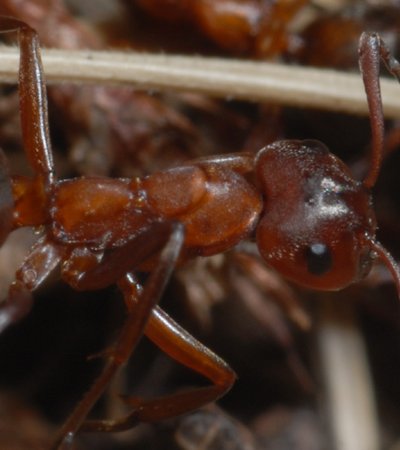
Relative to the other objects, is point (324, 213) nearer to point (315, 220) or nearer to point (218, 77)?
point (315, 220)

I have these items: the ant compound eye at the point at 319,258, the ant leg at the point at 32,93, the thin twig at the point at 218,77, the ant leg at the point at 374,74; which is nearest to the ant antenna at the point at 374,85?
the ant leg at the point at 374,74

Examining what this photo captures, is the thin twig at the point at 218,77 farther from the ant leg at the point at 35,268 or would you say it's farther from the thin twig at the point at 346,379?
the thin twig at the point at 346,379

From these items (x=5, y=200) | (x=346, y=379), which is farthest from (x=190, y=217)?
(x=346, y=379)

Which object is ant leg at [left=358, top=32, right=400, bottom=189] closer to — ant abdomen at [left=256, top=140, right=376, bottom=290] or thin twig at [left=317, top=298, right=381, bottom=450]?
ant abdomen at [left=256, top=140, right=376, bottom=290]

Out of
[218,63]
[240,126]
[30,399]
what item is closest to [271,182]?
[218,63]

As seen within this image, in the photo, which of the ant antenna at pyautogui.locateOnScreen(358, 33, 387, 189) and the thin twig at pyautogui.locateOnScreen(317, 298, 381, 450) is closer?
the ant antenna at pyautogui.locateOnScreen(358, 33, 387, 189)

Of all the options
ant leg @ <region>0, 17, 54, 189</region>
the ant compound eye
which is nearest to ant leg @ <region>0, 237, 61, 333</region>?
ant leg @ <region>0, 17, 54, 189</region>

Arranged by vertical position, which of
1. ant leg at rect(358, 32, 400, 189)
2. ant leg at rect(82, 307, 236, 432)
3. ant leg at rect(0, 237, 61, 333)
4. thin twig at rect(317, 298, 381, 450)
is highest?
ant leg at rect(358, 32, 400, 189)

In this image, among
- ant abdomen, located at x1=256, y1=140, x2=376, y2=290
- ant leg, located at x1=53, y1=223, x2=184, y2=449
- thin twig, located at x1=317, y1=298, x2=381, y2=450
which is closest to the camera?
ant leg, located at x1=53, y1=223, x2=184, y2=449
